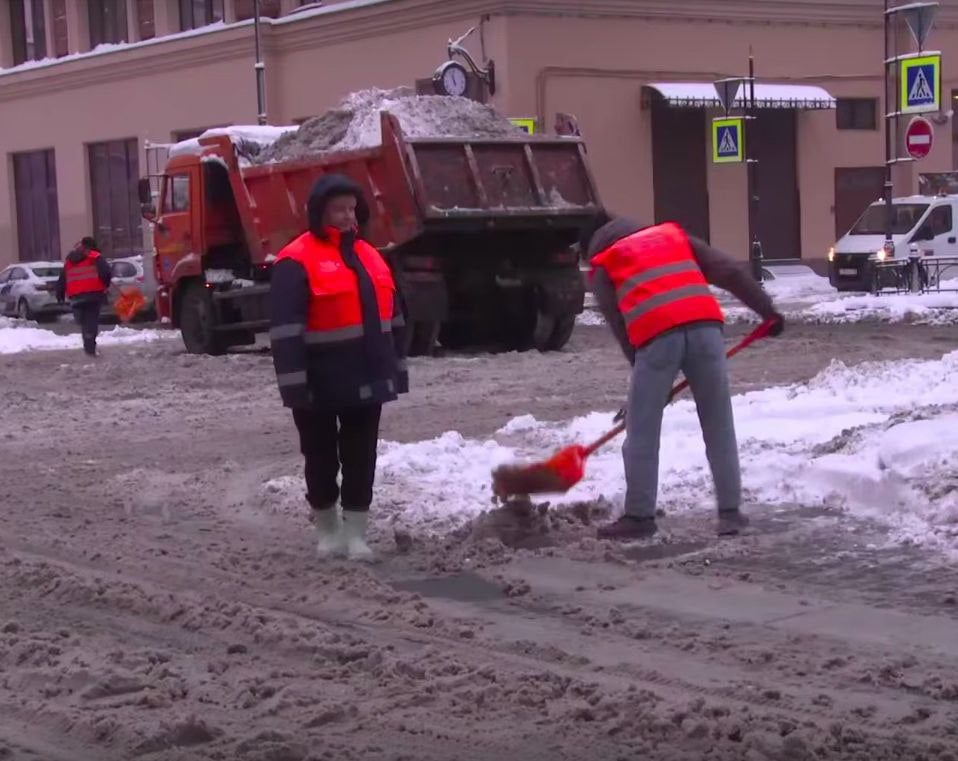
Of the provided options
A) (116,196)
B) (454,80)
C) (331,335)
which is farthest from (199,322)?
(116,196)

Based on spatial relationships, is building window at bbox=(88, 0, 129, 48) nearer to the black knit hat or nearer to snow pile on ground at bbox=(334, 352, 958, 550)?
snow pile on ground at bbox=(334, 352, 958, 550)

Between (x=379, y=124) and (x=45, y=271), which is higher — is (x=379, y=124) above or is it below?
above

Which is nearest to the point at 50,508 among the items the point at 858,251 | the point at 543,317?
the point at 543,317

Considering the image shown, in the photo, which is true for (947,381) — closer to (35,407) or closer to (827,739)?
(827,739)

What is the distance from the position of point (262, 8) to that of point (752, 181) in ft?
41.0

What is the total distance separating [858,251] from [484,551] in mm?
23176

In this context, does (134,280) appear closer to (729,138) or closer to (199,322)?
(199,322)

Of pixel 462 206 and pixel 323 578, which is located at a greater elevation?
pixel 462 206

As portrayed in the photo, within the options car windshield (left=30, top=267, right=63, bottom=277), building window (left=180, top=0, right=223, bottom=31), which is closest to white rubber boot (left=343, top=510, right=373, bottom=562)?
car windshield (left=30, top=267, right=63, bottom=277)

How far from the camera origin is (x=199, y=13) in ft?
134

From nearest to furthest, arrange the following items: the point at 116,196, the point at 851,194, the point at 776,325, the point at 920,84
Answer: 1. the point at 776,325
2. the point at 920,84
3. the point at 851,194
4. the point at 116,196

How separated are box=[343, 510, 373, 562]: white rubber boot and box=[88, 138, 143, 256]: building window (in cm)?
3499

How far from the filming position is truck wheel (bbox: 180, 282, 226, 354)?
21.0m

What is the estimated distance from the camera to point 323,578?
759 cm
